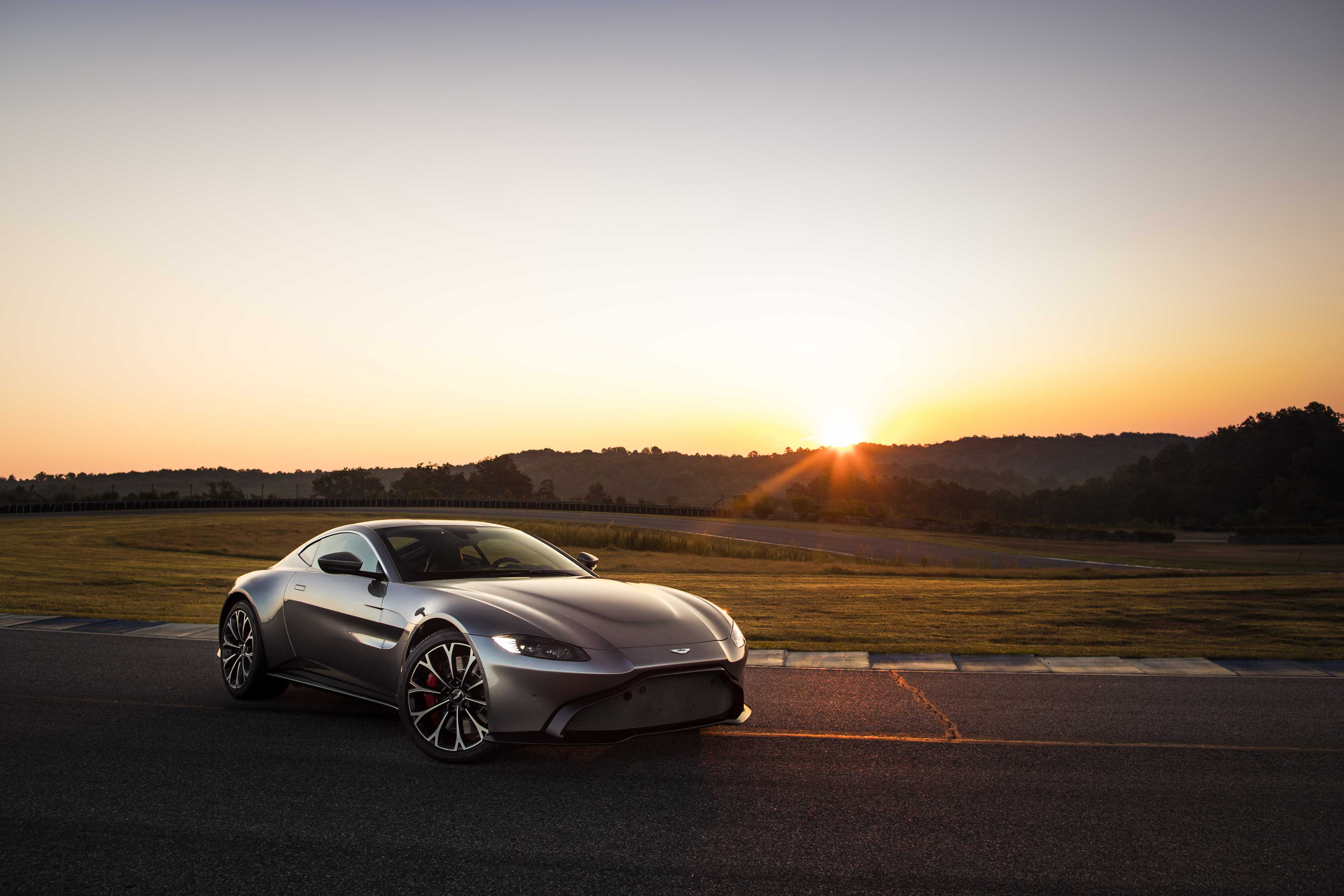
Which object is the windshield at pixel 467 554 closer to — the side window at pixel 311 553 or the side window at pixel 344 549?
the side window at pixel 344 549

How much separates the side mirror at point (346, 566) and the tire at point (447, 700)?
0.91 metres

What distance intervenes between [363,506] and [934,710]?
71392 millimetres

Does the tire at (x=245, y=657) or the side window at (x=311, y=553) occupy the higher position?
the side window at (x=311, y=553)

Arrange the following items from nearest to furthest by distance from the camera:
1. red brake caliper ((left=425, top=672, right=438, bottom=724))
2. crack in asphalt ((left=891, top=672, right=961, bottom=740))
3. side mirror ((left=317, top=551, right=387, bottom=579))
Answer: red brake caliper ((left=425, top=672, right=438, bottom=724)), crack in asphalt ((left=891, top=672, right=961, bottom=740)), side mirror ((left=317, top=551, right=387, bottom=579))

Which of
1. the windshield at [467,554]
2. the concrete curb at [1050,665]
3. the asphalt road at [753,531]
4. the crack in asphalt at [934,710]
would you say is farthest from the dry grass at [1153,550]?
the windshield at [467,554]

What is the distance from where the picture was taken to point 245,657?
7.01 meters

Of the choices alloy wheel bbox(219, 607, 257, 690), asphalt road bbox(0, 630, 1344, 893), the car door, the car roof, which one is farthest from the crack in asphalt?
alloy wheel bbox(219, 607, 257, 690)

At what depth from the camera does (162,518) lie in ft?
158

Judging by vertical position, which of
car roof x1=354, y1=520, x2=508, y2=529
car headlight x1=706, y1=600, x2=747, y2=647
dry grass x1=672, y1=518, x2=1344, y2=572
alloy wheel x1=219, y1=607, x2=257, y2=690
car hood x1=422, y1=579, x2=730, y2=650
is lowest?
dry grass x1=672, y1=518, x2=1344, y2=572

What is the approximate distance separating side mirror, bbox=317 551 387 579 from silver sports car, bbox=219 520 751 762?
1 cm

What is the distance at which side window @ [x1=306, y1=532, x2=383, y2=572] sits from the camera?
6262 mm

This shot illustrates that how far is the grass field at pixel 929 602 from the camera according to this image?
32.3ft

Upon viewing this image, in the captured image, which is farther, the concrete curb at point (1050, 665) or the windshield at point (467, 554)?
the concrete curb at point (1050, 665)

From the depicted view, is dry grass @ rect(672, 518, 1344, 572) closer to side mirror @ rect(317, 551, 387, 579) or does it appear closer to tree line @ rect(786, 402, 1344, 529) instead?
tree line @ rect(786, 402, 1344, 529)
